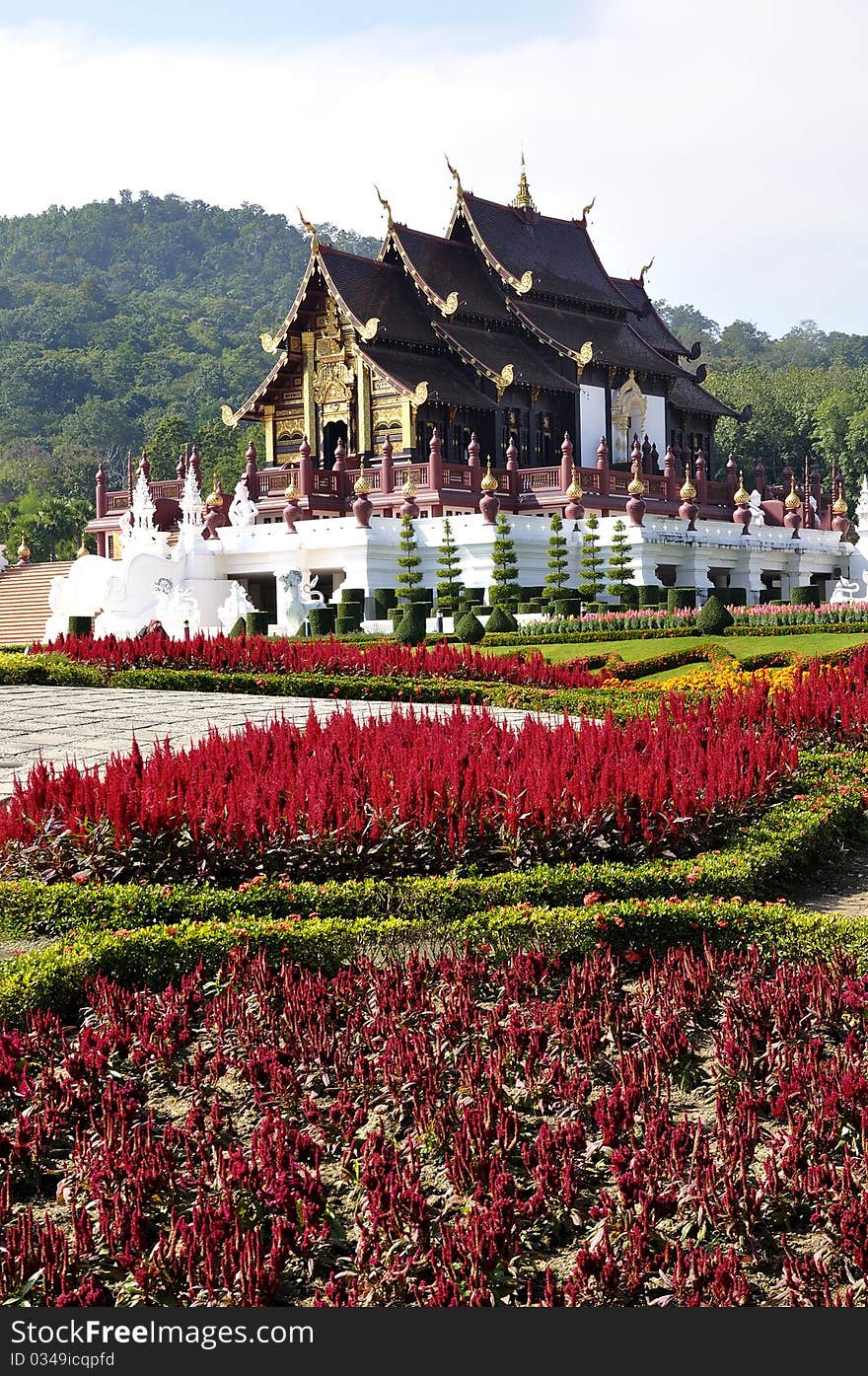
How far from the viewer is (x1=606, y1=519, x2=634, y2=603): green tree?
1136 inches

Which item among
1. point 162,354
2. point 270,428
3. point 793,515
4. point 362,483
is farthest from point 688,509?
point 162,354

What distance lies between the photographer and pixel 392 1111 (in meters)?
4.65

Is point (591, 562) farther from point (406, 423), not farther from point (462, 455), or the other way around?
point (462, 455)

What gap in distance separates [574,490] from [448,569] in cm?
338

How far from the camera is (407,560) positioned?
97.9 ft

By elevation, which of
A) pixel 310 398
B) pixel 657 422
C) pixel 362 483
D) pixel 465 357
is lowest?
pixel 362 483

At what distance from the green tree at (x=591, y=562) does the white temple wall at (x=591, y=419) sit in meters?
9.87

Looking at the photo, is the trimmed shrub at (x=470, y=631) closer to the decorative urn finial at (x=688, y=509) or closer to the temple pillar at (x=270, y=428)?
the decorative urn finial at (x=688, y=509)

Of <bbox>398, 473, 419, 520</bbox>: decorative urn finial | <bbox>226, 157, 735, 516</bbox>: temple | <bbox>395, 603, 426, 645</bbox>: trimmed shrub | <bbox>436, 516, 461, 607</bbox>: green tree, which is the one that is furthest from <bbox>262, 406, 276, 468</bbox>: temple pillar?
<bbox>395, 603, 426, 645</bbox>: trimmed shrub

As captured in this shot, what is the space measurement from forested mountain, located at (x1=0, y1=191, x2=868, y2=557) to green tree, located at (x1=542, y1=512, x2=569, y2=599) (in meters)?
18.1

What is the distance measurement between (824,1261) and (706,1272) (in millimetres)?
338

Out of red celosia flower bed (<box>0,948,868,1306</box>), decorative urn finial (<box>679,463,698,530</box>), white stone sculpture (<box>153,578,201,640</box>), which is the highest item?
decorative urn finial (<box>679,463,698,530</box>)

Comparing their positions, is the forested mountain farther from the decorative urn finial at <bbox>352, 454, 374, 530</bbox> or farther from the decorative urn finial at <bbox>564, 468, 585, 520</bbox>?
the decorative urn finial at <bbox>564, 468, 585, 520</bbox>

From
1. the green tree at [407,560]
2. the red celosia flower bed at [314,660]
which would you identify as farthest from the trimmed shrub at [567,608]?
the red celosia flower bed at [314,660]
